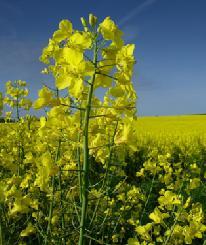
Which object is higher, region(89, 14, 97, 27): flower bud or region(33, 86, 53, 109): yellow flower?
region(89, 14, 97, 27): flower bud

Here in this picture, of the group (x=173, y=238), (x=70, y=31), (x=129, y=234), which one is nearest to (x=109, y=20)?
(x=70, y=31)

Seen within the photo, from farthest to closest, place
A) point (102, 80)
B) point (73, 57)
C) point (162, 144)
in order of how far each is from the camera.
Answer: point (162, 144), point (102, 80), point (73, 57)

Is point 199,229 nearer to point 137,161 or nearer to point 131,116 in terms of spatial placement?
point 131,116

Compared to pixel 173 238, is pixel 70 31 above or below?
above

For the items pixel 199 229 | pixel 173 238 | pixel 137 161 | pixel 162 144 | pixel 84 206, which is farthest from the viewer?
pixel 162 144

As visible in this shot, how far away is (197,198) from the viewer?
6.39m

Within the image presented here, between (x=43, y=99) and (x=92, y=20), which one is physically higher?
(x=92, y=20)

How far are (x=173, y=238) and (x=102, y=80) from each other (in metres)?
2.19

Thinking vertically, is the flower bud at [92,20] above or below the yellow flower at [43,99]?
above

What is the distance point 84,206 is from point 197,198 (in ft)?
16.1

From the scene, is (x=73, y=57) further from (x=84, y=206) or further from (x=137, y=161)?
(x=137, y=161)

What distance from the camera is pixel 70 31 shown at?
172 cm

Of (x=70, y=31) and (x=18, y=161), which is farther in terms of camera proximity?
(x=18, y=161)

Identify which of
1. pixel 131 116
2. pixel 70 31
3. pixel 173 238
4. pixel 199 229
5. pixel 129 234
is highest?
pixel 70 31
